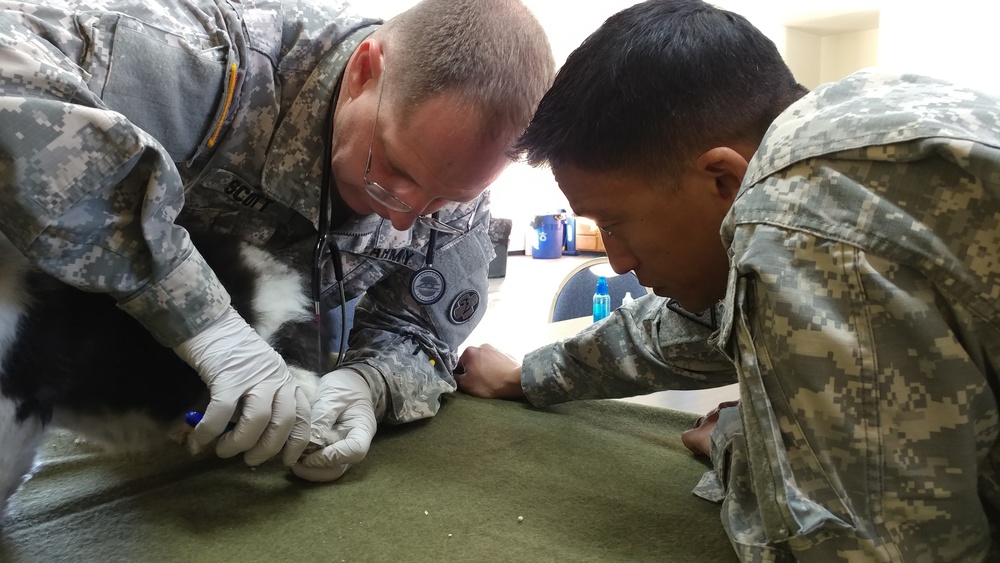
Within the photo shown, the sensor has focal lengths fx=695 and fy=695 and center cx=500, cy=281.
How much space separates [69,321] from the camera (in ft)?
2.53

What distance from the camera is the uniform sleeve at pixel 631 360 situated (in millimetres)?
997

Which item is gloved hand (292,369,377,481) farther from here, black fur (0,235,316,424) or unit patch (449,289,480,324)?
unit patch (449,289,480,324)

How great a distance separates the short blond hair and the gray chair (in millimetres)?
1115

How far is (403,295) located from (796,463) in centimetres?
86

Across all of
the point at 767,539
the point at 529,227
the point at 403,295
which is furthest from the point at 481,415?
the point at 529,227

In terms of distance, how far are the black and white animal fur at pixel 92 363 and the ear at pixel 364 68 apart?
0.30 meters

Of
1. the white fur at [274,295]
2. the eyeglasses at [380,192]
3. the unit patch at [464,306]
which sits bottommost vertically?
the unit patch at [464,306]

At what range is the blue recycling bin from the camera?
12.6 ft

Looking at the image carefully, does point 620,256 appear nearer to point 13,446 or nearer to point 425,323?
point 425,323

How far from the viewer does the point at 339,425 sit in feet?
3.20

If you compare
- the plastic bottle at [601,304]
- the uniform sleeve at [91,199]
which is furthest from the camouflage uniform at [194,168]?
the plastic bottle at [601,304]

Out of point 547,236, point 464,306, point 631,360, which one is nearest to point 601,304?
point 464,306

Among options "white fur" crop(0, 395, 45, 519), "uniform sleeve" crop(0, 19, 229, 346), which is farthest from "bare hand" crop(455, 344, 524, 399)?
"white fur" crop(0, 395, 45, 519)

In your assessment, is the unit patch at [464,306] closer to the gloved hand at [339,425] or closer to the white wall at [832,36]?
the gloved hand at [339,425]
